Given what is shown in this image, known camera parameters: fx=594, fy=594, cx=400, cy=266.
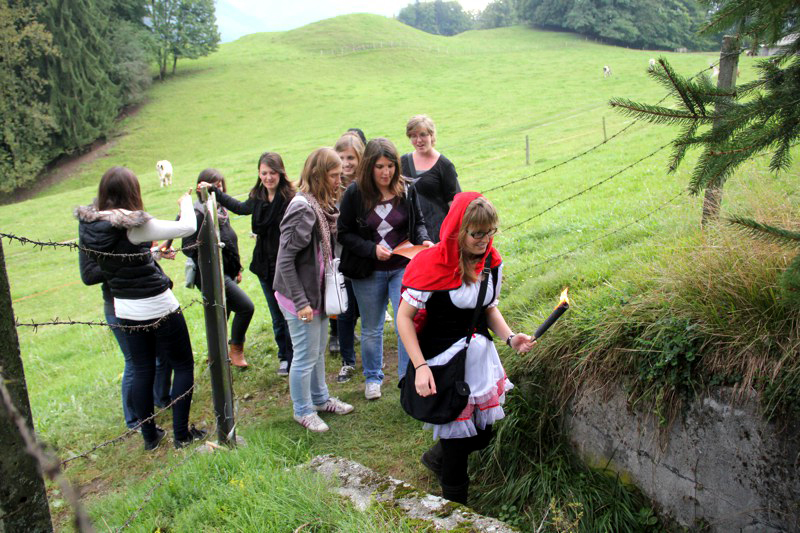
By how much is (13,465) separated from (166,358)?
2.49 m

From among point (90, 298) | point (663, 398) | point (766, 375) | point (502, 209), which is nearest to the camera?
point (766, 375)

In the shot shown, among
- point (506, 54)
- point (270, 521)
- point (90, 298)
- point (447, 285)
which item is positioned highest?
point (506, 54)

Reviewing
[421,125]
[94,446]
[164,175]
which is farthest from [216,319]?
[164,175]

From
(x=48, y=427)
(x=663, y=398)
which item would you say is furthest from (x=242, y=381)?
(x=663, y=398)

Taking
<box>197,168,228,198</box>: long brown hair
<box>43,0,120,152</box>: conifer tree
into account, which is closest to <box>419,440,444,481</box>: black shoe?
<box>197,168,228,198</box>: long brown hair

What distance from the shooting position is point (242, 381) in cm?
595

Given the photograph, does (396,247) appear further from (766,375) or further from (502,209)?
(502,209)

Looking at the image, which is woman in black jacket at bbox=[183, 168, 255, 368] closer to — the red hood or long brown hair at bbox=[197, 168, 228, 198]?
long brown hair at bbox=[197, 168, 228, 198]

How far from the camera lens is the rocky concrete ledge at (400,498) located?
2.89 m

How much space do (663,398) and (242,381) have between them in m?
4.04

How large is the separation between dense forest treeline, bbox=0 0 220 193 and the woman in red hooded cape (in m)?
38.7

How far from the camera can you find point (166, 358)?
4.76 metres

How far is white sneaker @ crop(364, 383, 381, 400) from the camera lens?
505 cm

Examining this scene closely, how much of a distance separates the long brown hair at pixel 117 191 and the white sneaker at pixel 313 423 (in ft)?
6.63
